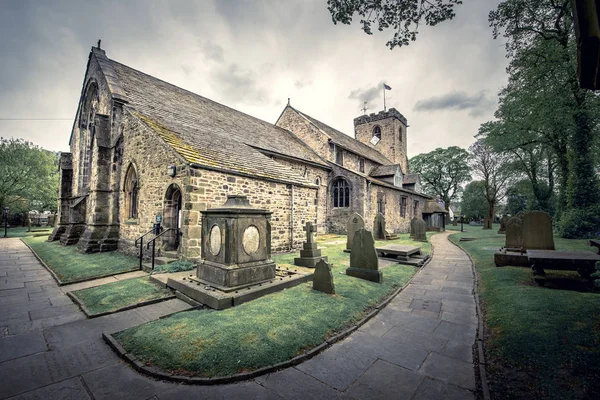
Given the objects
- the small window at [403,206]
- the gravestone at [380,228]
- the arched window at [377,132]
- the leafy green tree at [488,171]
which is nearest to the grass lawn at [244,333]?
the gravestone at [380,228]

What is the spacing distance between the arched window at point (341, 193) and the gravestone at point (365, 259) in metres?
13.4

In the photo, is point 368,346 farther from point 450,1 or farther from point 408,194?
point 408,194

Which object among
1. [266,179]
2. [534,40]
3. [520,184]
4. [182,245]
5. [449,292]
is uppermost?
[534,40]

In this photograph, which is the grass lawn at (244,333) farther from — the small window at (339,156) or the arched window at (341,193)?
the small window at (339,156)

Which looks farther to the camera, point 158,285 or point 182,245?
point 182,245

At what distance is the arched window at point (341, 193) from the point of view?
20.6 metres

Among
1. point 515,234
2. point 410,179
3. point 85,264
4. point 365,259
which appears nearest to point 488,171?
point 410,179

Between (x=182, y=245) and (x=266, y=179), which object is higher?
(x=266, y=179)

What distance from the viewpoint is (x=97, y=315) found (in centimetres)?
470

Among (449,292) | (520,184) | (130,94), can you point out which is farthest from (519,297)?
(520,184)

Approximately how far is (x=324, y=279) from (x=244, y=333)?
248 centimetres

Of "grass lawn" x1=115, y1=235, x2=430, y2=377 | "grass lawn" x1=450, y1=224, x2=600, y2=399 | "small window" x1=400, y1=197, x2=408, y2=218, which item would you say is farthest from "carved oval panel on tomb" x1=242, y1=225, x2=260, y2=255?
"small window" x1=400, y1=197, x2=408, y2=218

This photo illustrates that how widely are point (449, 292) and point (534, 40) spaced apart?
661 inches

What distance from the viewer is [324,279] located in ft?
18.7
